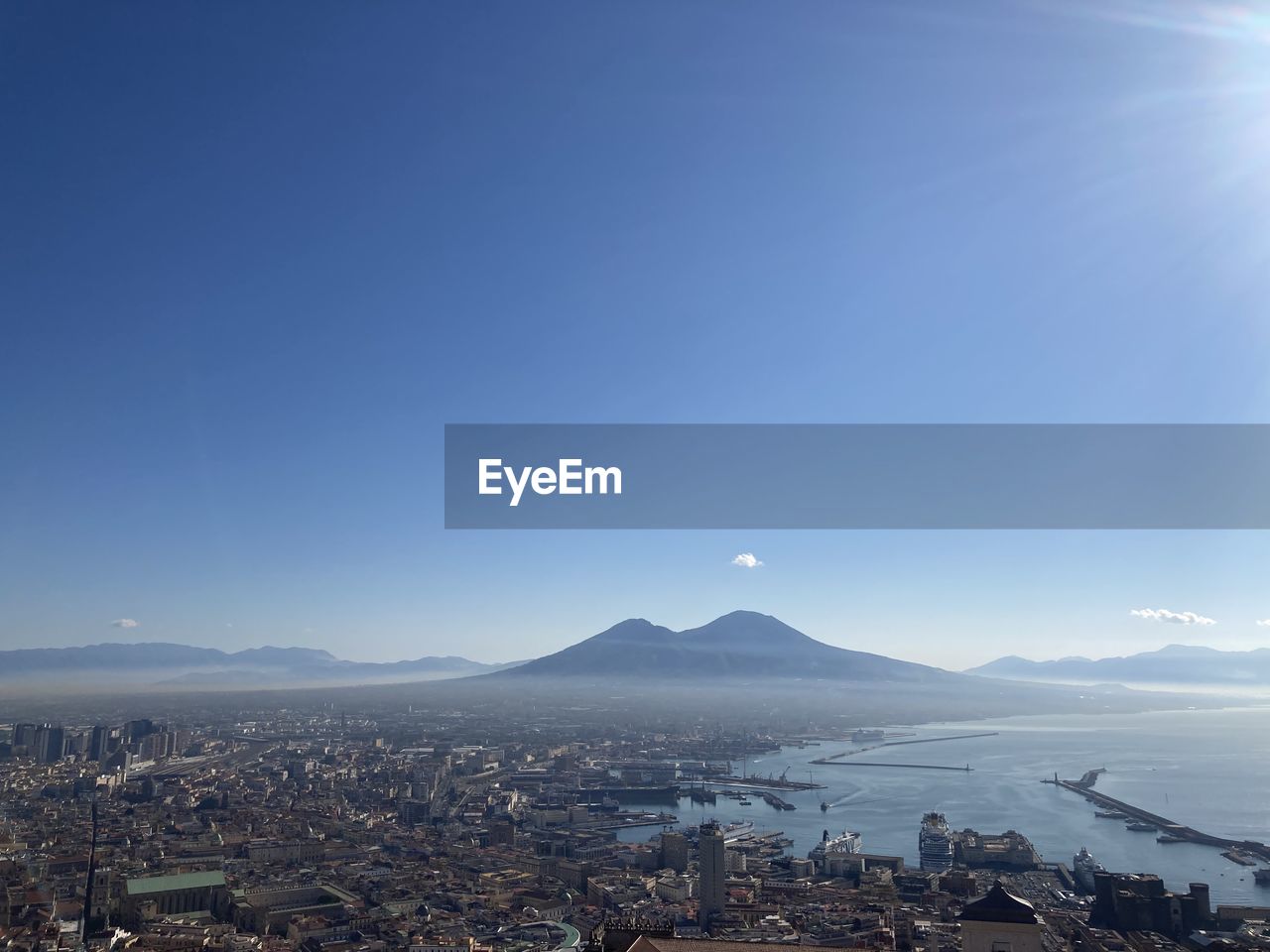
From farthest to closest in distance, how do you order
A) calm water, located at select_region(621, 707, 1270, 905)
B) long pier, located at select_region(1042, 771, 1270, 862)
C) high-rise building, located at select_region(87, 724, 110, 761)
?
high-rise building, located at select_region(87, 724, 110, 761), long pier, located at select_region(1042, 771, 1270, 862), calm water, located at select_region(621, 707, 1270, 905)

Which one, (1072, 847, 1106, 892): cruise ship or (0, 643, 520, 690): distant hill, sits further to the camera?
(0, 643, 520, 690): distant hill

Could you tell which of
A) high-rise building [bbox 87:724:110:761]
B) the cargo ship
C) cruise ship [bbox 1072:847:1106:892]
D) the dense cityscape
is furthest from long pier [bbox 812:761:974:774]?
high-rise building [bbox 87:724:110:761]

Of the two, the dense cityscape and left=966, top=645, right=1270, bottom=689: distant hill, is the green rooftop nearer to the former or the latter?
the dense cityscape

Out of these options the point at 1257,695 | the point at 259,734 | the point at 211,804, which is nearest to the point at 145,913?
the point at 211,804

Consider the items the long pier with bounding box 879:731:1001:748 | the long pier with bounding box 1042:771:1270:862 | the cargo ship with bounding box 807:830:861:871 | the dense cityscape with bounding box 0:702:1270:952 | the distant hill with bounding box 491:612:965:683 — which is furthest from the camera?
the distant hill with bounding box 491:612:965:683

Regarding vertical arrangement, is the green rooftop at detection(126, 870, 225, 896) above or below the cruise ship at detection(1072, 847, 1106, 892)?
above

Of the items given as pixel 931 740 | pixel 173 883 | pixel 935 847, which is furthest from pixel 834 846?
pixel 931 740

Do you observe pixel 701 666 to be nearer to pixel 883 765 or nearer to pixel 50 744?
pixel 883 765

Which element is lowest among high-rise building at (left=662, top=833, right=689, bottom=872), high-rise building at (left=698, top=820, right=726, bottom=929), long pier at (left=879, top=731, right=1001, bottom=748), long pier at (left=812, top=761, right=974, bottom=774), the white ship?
long pier at (left=879, top=731, right=1001, bottom=748)
